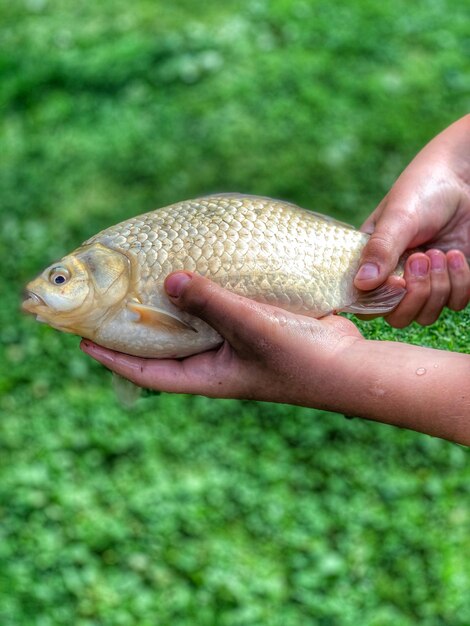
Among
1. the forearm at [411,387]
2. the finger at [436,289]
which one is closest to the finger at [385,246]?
the finger at [436,289]

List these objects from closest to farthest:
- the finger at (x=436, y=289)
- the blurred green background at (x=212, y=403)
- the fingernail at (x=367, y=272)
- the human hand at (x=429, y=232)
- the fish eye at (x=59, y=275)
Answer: the fish eye at (x=59, y=275)
the fingernail at (x=367, y=272)
the human hand at (x=429, y=232)
the finger at (x=436, y=289)
the blurred green background at (x=212, y=403)

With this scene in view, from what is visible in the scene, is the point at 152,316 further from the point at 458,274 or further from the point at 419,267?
the point at 458,274

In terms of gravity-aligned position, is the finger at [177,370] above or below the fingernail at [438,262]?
below

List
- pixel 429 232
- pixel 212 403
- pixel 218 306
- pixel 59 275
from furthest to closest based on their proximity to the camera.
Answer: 1. pixel 212 403
2. pixel 429 232
3. pixel 59 275
4. pixel 218 306

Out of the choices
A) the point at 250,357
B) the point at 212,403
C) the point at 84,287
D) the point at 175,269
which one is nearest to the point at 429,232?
the point at 250,357

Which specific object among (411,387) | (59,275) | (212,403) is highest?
(59,275)

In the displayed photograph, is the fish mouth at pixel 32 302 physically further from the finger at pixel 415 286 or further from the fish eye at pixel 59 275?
the finger at pixel 415 286

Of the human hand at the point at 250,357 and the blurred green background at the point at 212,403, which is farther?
the blurred green background at the point at 212,403
